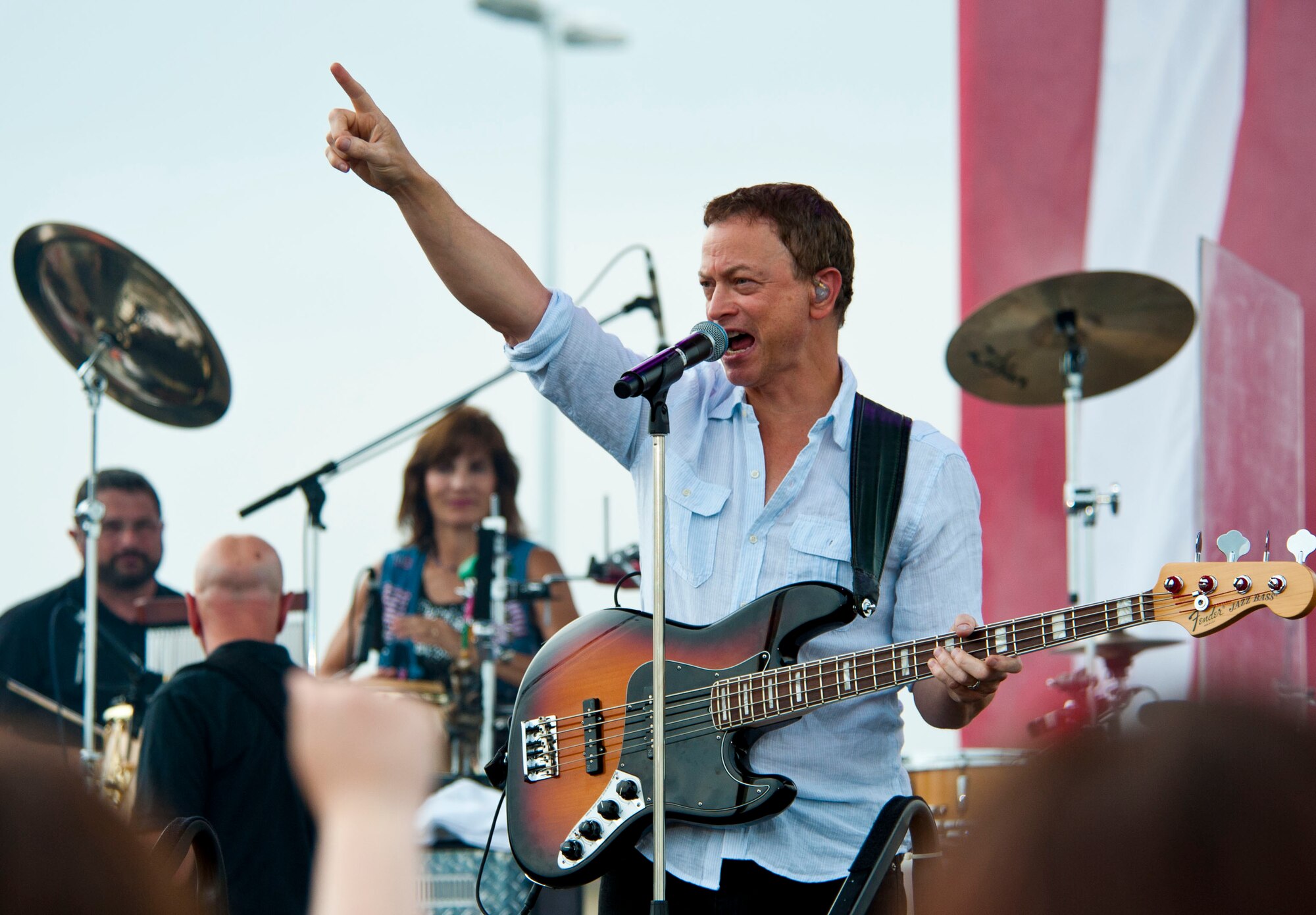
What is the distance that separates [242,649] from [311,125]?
11.8ft

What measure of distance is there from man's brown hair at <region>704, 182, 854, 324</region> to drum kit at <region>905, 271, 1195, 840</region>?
6.76 ft

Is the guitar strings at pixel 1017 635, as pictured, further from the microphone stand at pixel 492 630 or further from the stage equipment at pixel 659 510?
the microphone stand at pixel 492 630

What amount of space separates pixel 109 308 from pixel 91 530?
88 cm

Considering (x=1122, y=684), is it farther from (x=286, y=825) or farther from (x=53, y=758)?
(x=53, y=758)

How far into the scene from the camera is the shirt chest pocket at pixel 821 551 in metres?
2.40

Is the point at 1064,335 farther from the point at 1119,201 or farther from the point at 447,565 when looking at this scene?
the point at 447,565

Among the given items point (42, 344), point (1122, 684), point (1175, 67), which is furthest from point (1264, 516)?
point (42, 344)

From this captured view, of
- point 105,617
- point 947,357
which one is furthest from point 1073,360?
point 105,617

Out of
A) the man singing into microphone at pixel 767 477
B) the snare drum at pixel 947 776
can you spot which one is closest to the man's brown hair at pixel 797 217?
the man singing into microphone at pixel 767 477

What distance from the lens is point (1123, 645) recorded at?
4.33 m

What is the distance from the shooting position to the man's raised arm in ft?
7.41

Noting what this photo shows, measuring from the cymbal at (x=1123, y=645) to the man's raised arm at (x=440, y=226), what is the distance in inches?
100

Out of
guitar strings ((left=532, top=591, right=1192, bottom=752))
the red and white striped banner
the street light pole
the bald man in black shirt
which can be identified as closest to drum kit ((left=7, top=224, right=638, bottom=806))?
the street light pole

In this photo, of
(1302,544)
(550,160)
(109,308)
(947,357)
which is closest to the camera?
(1302,544)
